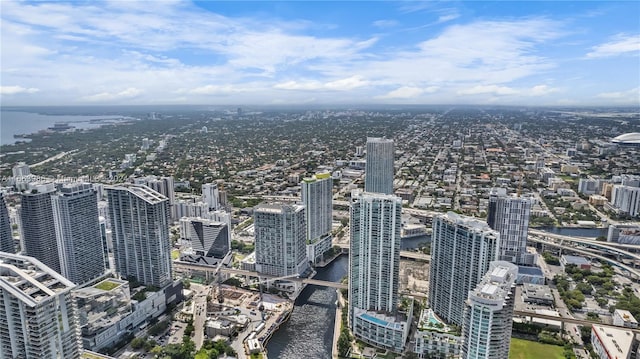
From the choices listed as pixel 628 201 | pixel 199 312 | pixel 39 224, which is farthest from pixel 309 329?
pixel 628 201

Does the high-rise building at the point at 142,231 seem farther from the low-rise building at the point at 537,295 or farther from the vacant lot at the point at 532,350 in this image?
the low-rise building at the point at 537,295

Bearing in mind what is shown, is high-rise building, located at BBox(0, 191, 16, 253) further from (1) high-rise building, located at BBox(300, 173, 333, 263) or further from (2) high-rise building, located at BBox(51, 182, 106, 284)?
(1) high-rise building, located at BBox(300, 173, 333, 263)

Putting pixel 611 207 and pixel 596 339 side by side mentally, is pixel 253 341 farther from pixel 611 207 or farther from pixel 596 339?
pixel 611 207

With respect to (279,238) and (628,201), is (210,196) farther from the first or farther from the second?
(628,201)

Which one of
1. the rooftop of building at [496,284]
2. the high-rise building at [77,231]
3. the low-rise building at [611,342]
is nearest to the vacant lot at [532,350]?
the low-rise building at [611,342]

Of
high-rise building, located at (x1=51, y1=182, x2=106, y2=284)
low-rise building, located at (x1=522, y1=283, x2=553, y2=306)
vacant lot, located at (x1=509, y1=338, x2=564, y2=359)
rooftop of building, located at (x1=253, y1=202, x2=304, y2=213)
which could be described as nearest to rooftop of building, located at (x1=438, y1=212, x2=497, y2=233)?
vacant lot, located at (x1=509, y1=338, x2=564, y2=359)

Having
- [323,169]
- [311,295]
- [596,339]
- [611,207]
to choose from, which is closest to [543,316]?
[596,339]
